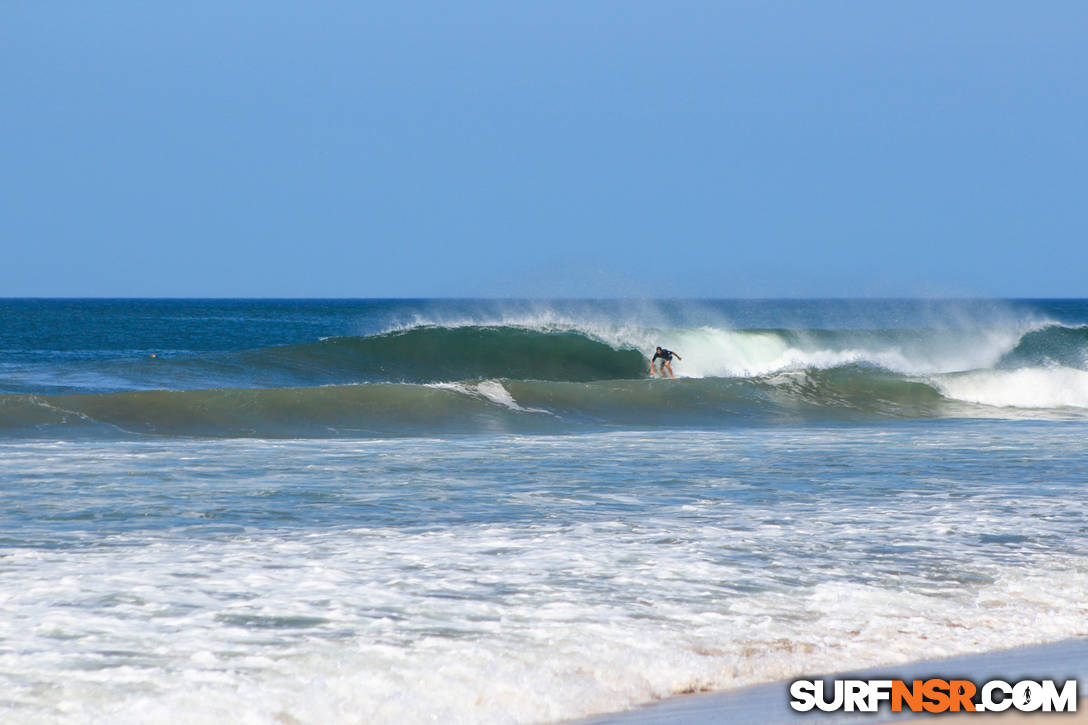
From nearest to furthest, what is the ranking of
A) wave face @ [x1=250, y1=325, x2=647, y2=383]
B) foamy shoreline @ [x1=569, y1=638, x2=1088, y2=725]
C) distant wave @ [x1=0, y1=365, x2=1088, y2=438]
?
1. foamy shoreline @ [x1=569, y1=638, x2=1088, y2=725]
2. distant wave @ [x1=0, y1=365, x2=1088, y2=438]
3. wave face @ [x1=250, y1=325, x2=647, y2=383]

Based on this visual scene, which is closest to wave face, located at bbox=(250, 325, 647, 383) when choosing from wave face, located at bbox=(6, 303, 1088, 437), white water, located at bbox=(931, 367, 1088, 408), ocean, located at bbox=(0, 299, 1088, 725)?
wave face, located at bbox=(6, 303, 1088, 437)

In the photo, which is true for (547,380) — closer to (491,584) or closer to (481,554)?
(481,554)

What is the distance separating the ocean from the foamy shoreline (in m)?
0.11

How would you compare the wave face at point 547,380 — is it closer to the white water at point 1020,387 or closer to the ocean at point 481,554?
the white water at point 1020,387

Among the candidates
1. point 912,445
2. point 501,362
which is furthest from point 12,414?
point 501,362

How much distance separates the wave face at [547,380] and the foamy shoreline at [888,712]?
9.71m

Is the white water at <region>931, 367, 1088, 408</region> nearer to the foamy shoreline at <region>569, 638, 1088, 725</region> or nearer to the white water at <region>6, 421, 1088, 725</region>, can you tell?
the white water at <region>6, 421, 1088, 725</region>

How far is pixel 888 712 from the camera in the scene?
3461 millimetres

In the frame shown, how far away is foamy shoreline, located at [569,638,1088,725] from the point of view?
3377mm

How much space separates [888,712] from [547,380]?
18.8 metres

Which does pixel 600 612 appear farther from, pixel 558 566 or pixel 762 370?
pixel 762 370

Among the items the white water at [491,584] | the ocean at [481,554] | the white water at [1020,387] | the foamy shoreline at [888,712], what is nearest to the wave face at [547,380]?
the white water at [1020,387]

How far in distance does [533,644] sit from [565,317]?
2657 cm

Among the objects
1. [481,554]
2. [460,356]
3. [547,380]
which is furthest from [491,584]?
[460,356]
